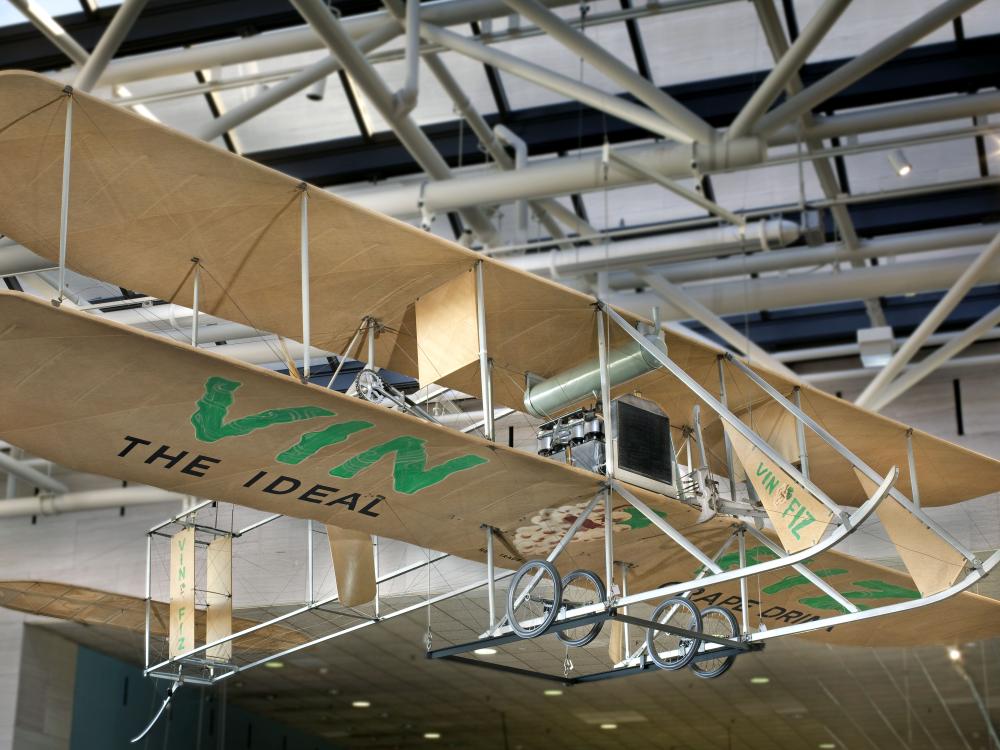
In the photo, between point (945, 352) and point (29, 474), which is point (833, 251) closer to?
point (945, 352)

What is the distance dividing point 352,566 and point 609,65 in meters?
5.42

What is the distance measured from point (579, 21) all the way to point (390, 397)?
17.2ft

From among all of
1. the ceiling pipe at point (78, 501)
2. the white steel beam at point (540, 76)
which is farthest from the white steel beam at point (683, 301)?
the ceiling pipe at point (78, 501)

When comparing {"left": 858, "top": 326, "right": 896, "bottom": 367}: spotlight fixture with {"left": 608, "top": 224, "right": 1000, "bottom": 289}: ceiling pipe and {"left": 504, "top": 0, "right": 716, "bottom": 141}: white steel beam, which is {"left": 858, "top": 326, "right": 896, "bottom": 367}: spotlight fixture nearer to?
{"left": 608, "top": 224, "right": 1000, "bottom": 289}: ceiling pipe

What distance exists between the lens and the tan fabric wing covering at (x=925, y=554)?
1082 cm

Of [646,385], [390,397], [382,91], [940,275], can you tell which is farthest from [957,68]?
[390,397]

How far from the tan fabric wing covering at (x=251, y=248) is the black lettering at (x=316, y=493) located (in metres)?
1.65

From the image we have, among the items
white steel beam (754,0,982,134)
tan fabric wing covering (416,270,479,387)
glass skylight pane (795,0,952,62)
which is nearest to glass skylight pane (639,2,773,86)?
glass skylight pane (795,0,952,62)

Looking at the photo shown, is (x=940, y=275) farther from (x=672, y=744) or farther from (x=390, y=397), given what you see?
(x=672, y=744)

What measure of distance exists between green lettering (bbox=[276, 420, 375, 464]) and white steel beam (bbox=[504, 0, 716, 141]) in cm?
435

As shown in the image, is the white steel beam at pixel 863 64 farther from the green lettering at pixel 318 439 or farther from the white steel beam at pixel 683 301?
the green lettering at pixel 318 439

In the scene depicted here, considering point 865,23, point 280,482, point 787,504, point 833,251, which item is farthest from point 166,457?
point 865,23

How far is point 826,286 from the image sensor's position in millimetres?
16016

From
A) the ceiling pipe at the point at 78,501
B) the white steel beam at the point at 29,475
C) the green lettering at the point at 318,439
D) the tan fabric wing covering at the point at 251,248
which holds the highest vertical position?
the white steel beam at the point at 29,475
